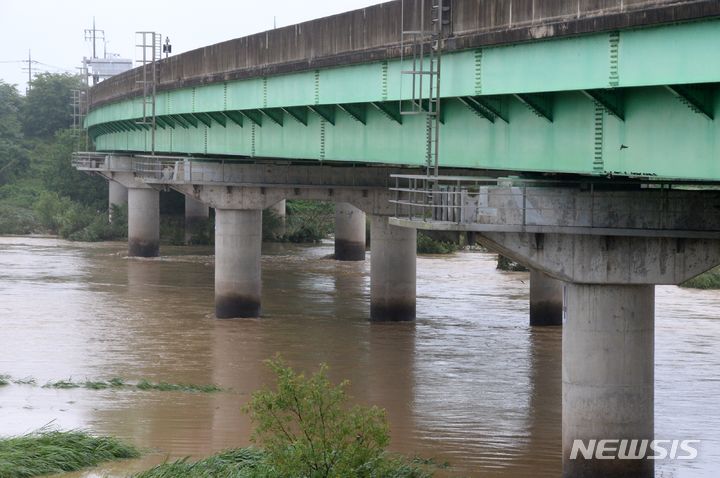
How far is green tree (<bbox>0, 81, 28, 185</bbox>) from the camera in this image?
8975 cm

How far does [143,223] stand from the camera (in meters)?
56.4

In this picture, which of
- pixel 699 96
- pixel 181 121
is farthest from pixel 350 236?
pixel 699 96

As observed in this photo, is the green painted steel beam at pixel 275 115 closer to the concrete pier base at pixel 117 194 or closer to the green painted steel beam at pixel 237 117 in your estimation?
the green painted steel beam at pixel 237 117

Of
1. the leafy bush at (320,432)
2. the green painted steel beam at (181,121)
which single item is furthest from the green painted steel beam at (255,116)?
Answer: the leafy bush at (320,432)

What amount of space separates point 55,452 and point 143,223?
38.4 metres

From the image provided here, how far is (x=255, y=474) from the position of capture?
53.9 ft

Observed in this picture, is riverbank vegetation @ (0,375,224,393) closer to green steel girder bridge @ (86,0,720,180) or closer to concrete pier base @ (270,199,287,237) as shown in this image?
green steel girder bridge @ (86,0,720,180)

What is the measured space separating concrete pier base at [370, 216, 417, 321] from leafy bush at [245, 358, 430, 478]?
1848 centimetres

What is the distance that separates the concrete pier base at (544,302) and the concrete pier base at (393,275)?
310 cm

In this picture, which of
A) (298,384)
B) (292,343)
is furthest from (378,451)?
(292,343)

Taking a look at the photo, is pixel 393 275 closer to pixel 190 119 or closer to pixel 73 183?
pixel 190 119

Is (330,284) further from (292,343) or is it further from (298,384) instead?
(298,384)

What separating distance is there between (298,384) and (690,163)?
16.9ft

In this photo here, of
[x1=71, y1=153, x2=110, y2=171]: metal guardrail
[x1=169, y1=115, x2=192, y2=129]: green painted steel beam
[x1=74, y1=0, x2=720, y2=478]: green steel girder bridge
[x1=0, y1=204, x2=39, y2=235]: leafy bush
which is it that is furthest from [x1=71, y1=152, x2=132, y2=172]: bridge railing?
[x1=74, y1=0, x2=720, y2=478]: green steel girder bridge
